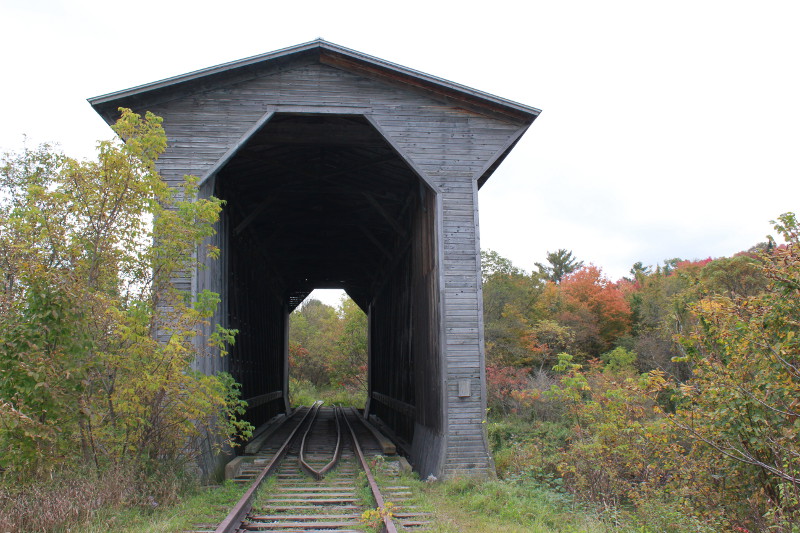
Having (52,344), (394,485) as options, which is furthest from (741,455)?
(52,344)

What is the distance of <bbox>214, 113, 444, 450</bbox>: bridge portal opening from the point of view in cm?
1123

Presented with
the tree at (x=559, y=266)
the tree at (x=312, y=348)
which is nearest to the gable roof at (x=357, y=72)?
the tree at (x=312, y=348)

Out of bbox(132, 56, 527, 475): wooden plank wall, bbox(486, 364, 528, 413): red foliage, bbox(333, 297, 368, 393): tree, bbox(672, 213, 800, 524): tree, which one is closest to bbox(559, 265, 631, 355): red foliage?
bbox(486, 364, 528, 413): red foliage

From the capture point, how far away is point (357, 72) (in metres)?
10.2

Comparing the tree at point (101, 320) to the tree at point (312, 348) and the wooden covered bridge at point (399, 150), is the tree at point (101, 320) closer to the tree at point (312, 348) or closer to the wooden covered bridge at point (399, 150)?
the wooden covered bridge at point (399, 150)

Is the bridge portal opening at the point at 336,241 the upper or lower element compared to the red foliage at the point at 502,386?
upper

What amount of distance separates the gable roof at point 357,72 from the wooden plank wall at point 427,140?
14 cm

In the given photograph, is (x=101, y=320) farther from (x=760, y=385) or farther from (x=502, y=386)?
(x=502, y=386)

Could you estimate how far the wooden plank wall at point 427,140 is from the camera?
9.55 metres

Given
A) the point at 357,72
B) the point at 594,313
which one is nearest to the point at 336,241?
the point at 357,72

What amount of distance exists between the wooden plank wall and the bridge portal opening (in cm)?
25

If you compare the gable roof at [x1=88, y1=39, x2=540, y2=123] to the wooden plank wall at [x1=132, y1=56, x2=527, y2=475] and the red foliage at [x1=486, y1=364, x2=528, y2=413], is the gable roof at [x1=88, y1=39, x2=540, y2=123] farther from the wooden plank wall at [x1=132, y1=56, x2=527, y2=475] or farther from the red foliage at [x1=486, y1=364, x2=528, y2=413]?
the red foliage at [x1=486, y1=364, x2=528, y2=413]

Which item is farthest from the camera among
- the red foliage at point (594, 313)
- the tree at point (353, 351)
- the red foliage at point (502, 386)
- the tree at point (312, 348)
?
the tree at point (312, 348)

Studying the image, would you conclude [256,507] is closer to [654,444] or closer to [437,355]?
[437,355]
